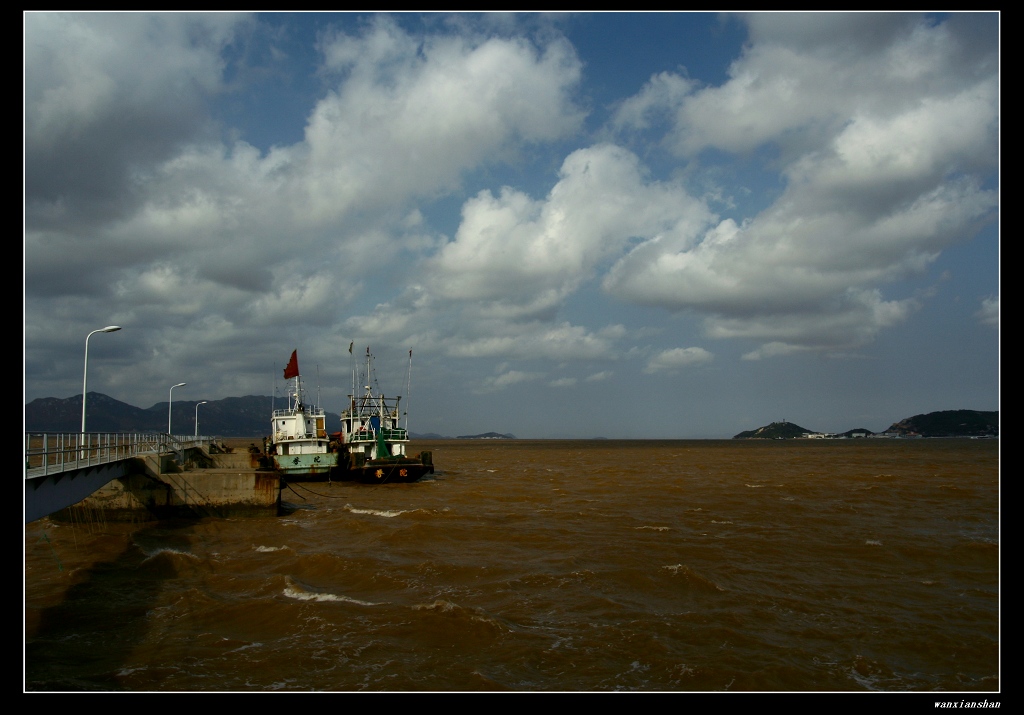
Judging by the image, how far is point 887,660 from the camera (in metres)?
11.2

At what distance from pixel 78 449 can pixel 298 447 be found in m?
29.1

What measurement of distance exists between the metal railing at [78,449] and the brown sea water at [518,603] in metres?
3.06

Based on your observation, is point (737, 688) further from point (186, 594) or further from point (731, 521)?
point (731, 521)

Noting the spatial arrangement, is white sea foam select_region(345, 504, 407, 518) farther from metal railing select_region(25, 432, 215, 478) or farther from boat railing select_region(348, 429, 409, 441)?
boat railing select_region(348, 429, 409, 441)

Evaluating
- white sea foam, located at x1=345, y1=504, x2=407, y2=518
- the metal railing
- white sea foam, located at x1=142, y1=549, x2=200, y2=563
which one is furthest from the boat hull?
white sea foam, located at x1=142, y1=549, x2=200, y2=563

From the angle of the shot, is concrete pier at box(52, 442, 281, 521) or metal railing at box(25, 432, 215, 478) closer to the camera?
metal railing at box(25, 432, 215, 478)

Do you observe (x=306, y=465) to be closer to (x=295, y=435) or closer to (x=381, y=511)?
(x=295, y=435)

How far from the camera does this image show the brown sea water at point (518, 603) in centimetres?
1057

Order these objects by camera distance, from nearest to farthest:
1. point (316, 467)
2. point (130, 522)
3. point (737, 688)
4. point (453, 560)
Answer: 1. point (737, 688)
2. point (453, 560)
3. point (130, 522)
4. point (316, 467)

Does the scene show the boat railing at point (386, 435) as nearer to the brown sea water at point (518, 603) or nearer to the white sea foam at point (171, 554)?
the brown sea water at point (518, 603)

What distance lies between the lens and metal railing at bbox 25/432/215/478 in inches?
595

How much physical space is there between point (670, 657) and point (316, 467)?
124 ft

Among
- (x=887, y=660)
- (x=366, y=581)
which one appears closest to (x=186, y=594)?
(x=366, y=581)

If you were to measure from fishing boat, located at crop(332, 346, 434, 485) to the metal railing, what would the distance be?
43.0 feet
